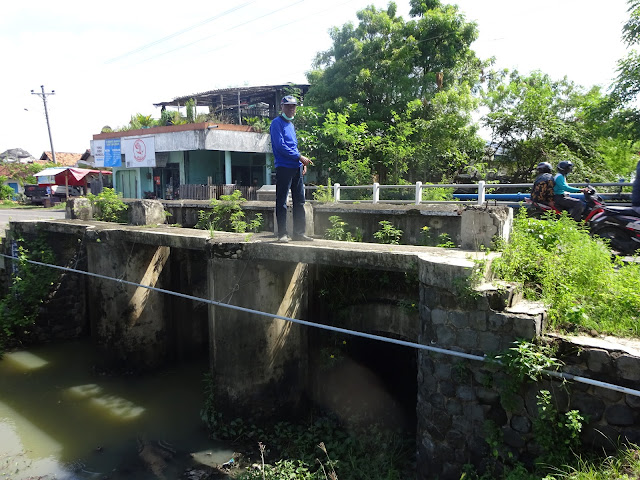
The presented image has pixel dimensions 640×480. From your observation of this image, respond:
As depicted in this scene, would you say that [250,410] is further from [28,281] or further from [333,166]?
[333,166]

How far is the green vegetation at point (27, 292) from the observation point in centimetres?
1059

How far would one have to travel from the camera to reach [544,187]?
24.0 feet

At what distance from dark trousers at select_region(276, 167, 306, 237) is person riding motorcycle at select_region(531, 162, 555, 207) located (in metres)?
3.68

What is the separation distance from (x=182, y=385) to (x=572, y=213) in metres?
6.95

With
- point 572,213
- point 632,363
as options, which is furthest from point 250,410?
point 572,213

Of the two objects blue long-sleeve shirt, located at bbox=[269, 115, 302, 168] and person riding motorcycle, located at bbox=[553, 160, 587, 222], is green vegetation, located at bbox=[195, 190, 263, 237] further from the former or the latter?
person riding motorcycle, located at bbox=[553, 160, 587, 222]

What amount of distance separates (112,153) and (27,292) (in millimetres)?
16968

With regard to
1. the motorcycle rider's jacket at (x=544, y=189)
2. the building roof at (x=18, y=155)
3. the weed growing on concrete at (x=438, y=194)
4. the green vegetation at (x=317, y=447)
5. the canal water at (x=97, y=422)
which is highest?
the building roof at (x=18, y=155)

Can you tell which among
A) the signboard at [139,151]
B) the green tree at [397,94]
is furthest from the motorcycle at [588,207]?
the signboard at [139,151]

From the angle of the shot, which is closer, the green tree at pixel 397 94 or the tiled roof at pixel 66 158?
the green tree at pixel 397 94

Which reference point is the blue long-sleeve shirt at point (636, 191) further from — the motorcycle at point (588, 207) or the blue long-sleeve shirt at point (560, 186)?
the blue long-sleeve shirt at point (560, 186)

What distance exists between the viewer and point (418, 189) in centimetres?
888

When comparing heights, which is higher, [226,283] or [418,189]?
[418,189]

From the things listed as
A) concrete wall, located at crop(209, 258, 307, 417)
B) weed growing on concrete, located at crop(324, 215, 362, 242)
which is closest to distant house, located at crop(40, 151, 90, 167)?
weed growing on concrete, located at crop(324, 215, 362, 242)
